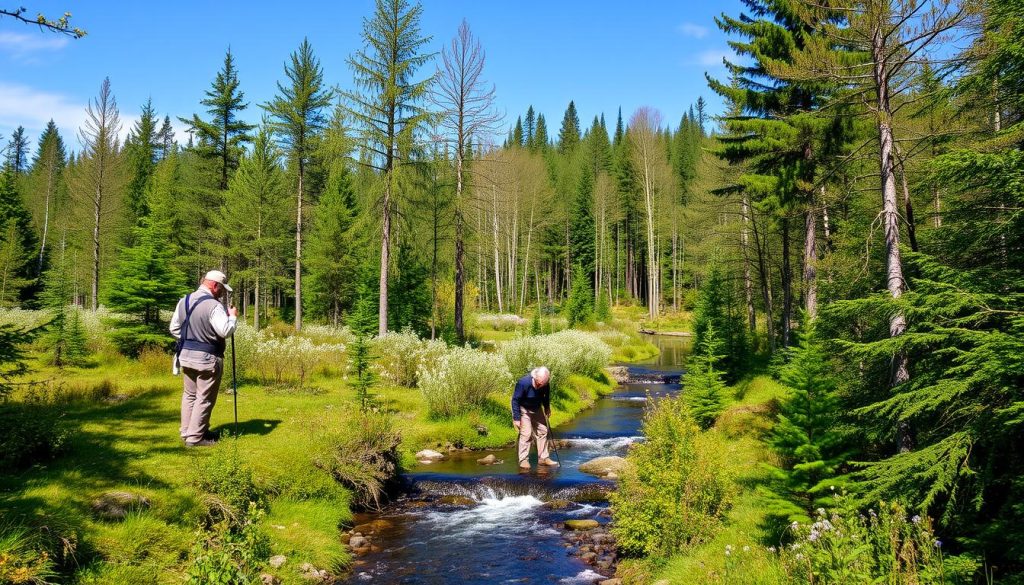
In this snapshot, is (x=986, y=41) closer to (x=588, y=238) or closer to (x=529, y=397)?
(x=529, y=397)

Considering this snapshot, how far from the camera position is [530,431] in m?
11.2

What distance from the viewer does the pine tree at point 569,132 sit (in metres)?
→ 92.2

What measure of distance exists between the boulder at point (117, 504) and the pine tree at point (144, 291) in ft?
35.1

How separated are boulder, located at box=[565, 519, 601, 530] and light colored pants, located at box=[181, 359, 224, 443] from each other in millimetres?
5721

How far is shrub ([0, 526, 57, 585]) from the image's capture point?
3.90 metres

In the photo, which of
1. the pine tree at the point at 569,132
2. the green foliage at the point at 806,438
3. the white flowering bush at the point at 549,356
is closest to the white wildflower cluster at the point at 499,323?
the white flowering bush at the point at 549,356

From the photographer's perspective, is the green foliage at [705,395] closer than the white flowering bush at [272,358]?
Yes

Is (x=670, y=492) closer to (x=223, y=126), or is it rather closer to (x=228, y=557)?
(x=228, y=557)

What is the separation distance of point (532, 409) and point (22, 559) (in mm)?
8015

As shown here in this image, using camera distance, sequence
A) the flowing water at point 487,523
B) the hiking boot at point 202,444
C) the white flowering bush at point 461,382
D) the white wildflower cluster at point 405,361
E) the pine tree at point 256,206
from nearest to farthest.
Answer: the flowing water at point 487,523, the hiking boot at point 202,444, the white flowering bush at point 461,382, the white wildflower cluster at point 405,361, the pine tree at point 256,206

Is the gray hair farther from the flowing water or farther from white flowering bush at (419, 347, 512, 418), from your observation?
white flowering bush at (419, 347, 512, 418)

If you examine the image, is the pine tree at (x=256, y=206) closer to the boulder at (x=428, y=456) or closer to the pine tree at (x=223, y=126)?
the pine tree at (x=223, y=126)

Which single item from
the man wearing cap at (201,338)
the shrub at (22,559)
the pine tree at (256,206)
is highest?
the pine tree at (256,206)

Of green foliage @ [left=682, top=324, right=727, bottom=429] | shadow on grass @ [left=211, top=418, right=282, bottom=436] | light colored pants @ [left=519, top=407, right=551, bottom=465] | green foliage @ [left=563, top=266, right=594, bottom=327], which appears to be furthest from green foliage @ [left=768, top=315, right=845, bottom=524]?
green foliage @ [left=563, top=266, right=594, bottom=327]
